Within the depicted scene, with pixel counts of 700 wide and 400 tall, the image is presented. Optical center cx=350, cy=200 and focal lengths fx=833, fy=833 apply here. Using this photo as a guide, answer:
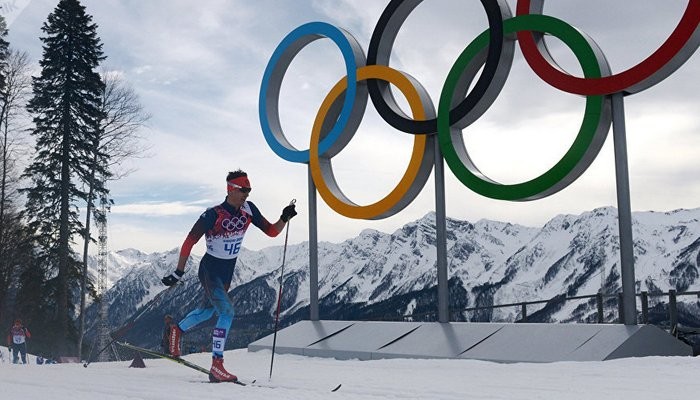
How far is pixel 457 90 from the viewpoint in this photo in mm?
12398

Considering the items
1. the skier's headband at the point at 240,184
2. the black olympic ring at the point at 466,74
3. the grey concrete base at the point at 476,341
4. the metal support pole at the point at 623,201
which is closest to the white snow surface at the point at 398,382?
the grey concrete base at the point at 476,341

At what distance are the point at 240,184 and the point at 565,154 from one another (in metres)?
4.47

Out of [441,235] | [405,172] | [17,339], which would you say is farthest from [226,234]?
[17,339]

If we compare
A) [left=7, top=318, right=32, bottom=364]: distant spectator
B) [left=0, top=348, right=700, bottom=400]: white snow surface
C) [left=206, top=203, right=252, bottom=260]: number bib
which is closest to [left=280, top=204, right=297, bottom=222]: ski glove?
[left=206, top=203, right=252, bottom=260]: number bib

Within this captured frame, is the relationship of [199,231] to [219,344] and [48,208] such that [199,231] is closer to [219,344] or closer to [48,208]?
[219,344]

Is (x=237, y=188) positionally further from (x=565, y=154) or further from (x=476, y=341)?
(x=565, y=154)

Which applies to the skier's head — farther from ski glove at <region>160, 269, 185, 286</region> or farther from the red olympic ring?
the red olympic ring

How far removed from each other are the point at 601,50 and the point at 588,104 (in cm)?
76

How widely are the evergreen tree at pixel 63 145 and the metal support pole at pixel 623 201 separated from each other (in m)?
24.1

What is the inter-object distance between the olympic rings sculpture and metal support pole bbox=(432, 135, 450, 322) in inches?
9.7

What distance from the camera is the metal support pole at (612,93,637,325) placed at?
10344mm

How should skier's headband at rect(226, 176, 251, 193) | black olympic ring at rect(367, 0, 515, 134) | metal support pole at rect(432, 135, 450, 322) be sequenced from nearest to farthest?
skier's headband at rect(226, 176, 251, 193) < black olympic ring at rect(367, 0, 515, 134) < metal support pole at rect(432, 135, 450, 322)

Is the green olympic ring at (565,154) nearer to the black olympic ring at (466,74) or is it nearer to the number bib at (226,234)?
the black olympic ring at (466,74)

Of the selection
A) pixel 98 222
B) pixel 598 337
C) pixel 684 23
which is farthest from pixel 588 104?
pixel 98 222
